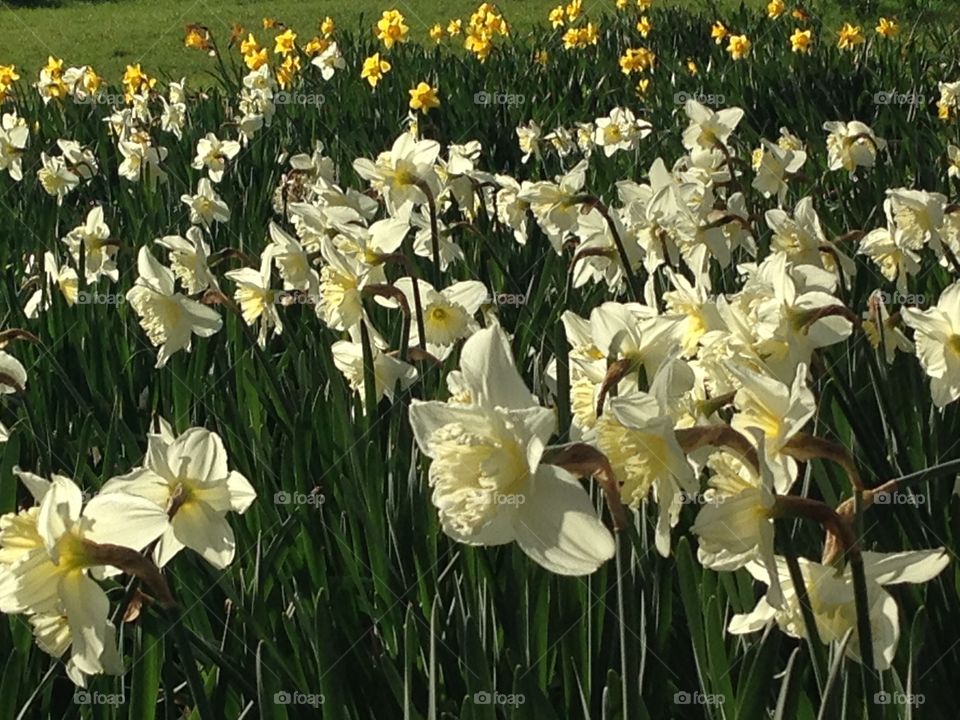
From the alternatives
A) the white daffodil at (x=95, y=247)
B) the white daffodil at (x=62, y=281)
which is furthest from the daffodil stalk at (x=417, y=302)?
the white daffodil at (x=62, y=281)

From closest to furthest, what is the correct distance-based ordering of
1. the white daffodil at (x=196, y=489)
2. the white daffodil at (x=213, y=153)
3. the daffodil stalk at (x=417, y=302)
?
the white daffodil at (x=196, y=489), the daffodil stalk at (x=417, y=302), the white daffodil at (x=213, y=153)

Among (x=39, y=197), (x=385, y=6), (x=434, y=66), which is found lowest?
(x=39, y=197)

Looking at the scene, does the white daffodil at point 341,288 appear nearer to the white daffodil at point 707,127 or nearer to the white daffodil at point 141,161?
the white daffodil at point 707,127

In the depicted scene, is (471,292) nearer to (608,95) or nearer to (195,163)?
(195,163)

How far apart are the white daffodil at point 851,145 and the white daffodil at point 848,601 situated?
94.2 inches

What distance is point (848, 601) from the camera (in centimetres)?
112

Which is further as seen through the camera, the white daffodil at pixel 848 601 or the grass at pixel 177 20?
the grass at pixel 177 20

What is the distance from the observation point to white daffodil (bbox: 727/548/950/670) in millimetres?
1063

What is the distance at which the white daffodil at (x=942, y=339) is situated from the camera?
1.58 m

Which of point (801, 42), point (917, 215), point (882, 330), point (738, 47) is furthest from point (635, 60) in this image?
point (882, 330)

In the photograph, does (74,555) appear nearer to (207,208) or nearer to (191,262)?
(191,262)

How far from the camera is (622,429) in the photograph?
110 cm

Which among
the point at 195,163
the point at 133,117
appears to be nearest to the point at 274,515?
the point at 195,163

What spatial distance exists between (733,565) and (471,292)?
1147 millimetres
